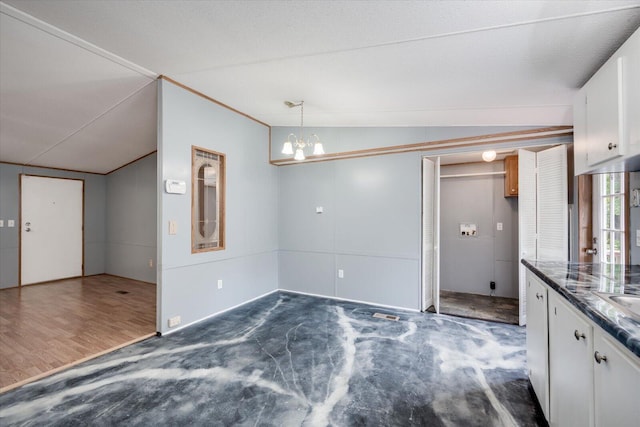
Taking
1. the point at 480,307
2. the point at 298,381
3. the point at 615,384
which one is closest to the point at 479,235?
the point at 480,307

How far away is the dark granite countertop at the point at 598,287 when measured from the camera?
3.22 feet

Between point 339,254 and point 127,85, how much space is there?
11.4 feet

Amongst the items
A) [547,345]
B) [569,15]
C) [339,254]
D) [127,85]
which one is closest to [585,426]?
[547,345]

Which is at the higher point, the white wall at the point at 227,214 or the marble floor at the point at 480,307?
the white wall at the point at 227,214

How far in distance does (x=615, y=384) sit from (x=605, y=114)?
168cm

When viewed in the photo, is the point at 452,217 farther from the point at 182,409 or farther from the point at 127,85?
the point at 127,85

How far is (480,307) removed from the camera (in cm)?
412

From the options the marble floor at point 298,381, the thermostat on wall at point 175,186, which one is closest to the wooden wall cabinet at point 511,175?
the marble floor at point 298,381

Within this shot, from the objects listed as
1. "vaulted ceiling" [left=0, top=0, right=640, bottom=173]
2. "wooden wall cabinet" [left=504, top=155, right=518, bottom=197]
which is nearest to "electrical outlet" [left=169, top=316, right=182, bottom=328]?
"vaulted ceiling" [left=0, top=0, right=640, bottom=173]

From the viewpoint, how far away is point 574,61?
6.75 ft

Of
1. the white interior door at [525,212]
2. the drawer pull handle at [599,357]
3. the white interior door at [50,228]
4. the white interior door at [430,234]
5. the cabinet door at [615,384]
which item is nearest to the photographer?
the cabinet door at [615,384]

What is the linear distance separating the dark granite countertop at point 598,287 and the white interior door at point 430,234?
67.3 inches

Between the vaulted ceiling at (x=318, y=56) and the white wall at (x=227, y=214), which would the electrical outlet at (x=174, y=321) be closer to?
the white wall at (x=227, y=214)

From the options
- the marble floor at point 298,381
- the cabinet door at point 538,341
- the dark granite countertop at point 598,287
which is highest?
the dark granite countertop at point 598,287
